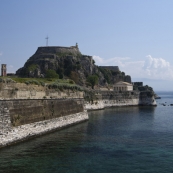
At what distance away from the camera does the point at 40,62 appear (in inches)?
4104

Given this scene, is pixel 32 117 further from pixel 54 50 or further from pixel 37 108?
pixel 54 50

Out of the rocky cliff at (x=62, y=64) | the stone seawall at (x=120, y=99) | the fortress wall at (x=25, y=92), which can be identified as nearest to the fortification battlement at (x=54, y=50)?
the rocky cliff at (x=62, y=64)

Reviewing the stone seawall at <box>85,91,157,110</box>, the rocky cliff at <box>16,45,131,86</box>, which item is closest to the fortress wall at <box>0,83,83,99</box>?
the stone seawall at <box>85,91,157,110</box>

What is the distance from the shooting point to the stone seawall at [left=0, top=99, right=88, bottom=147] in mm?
24938

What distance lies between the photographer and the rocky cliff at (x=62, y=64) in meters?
102

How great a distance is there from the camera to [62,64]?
106m

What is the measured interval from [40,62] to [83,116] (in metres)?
62.0

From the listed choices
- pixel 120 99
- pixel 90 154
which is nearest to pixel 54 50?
pixel 120 99

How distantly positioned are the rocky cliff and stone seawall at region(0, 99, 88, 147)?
5944cm

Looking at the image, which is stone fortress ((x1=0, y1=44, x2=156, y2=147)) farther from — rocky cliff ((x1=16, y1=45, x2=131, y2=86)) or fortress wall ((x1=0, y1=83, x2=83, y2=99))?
rocky cliff ((x1=16, y1=45, x2=131, y2=86))

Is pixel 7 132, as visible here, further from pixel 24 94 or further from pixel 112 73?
pixel 112 73

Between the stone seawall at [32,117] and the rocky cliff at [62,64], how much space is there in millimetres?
59441

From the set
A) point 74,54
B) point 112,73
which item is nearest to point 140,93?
point 74,54

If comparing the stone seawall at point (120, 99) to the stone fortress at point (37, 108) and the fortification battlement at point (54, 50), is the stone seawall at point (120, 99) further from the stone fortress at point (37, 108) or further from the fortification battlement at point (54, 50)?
the fortification battlement at point (54, 50)
